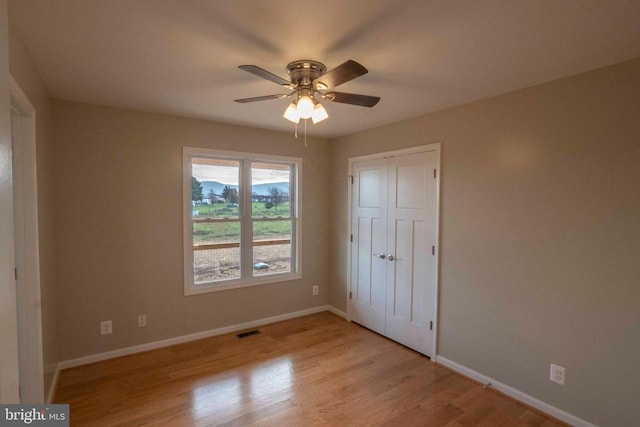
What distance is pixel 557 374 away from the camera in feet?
7.62

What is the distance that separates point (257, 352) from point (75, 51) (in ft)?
9.64

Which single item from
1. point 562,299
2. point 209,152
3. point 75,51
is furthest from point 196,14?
point 562,299

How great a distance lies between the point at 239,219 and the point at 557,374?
3.36 m

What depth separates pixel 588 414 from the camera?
2.18m

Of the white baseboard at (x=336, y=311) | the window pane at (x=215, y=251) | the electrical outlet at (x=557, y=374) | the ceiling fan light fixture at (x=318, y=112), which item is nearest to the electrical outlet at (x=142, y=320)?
the window pane at (x=215, y=251)

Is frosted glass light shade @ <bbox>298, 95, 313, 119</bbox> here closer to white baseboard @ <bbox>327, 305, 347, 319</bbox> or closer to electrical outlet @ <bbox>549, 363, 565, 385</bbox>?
electrical outlet @ <bbox>549, 363, 565, 385</bbox>

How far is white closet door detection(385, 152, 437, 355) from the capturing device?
321cm

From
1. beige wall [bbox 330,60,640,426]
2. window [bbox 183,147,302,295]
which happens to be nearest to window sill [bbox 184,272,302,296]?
window [bbox 183,147,302,295]

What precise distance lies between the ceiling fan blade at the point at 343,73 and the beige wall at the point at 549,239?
1.62 m

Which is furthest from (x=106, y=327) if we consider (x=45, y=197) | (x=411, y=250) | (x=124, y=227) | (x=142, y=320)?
(x=411, y=250)

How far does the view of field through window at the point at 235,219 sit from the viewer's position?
144 inches

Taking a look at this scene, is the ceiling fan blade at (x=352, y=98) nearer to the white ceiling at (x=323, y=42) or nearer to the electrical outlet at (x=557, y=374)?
the white ceiling at (x=323, y=42)

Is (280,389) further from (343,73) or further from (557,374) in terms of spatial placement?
(343,73)

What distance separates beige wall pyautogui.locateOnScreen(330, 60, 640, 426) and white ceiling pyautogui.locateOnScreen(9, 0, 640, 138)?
28 centimetres
